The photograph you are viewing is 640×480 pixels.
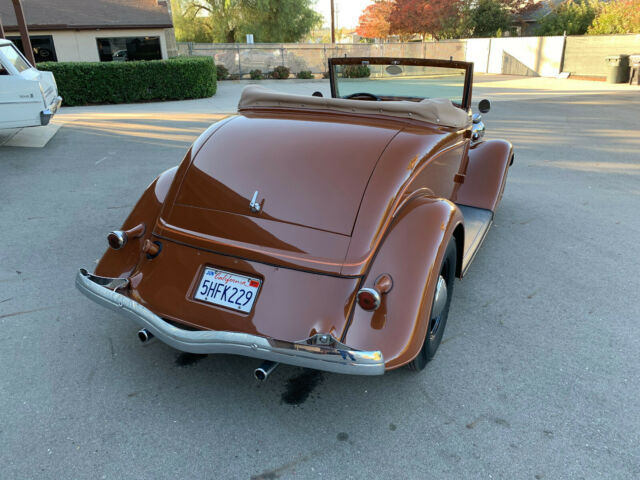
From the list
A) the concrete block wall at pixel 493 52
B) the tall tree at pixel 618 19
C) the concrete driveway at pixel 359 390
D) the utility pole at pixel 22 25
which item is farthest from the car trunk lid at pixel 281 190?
the tall tree at pixel 618 19

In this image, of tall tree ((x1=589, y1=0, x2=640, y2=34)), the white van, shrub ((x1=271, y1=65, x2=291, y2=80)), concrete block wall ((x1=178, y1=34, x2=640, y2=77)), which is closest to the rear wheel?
the white van

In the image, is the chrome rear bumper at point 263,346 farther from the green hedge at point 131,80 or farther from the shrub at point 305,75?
the shrub at point 305,75

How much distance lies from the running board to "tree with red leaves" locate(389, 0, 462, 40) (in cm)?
3240

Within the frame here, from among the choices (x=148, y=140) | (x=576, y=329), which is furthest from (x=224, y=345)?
(x=148, y=140)

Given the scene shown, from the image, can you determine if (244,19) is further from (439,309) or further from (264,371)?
(264,371)

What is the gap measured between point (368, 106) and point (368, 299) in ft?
4.68

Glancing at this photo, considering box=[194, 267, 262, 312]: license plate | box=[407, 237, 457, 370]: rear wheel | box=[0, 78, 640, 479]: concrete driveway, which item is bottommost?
box=[0, 78, 640, 479]: concrete driveway

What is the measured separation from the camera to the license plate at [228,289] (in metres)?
2.50

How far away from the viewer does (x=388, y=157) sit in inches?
108

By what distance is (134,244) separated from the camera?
115 inches

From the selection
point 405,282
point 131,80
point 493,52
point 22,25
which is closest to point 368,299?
point 405,282

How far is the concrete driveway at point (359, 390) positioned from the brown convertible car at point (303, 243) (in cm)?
34

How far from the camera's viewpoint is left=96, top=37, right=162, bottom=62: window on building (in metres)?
19.2

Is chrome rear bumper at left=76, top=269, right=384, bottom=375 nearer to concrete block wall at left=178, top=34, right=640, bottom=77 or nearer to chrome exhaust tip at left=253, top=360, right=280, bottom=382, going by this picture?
chrome exhaust tip at left=253, top=360, right=280, bottom=382
